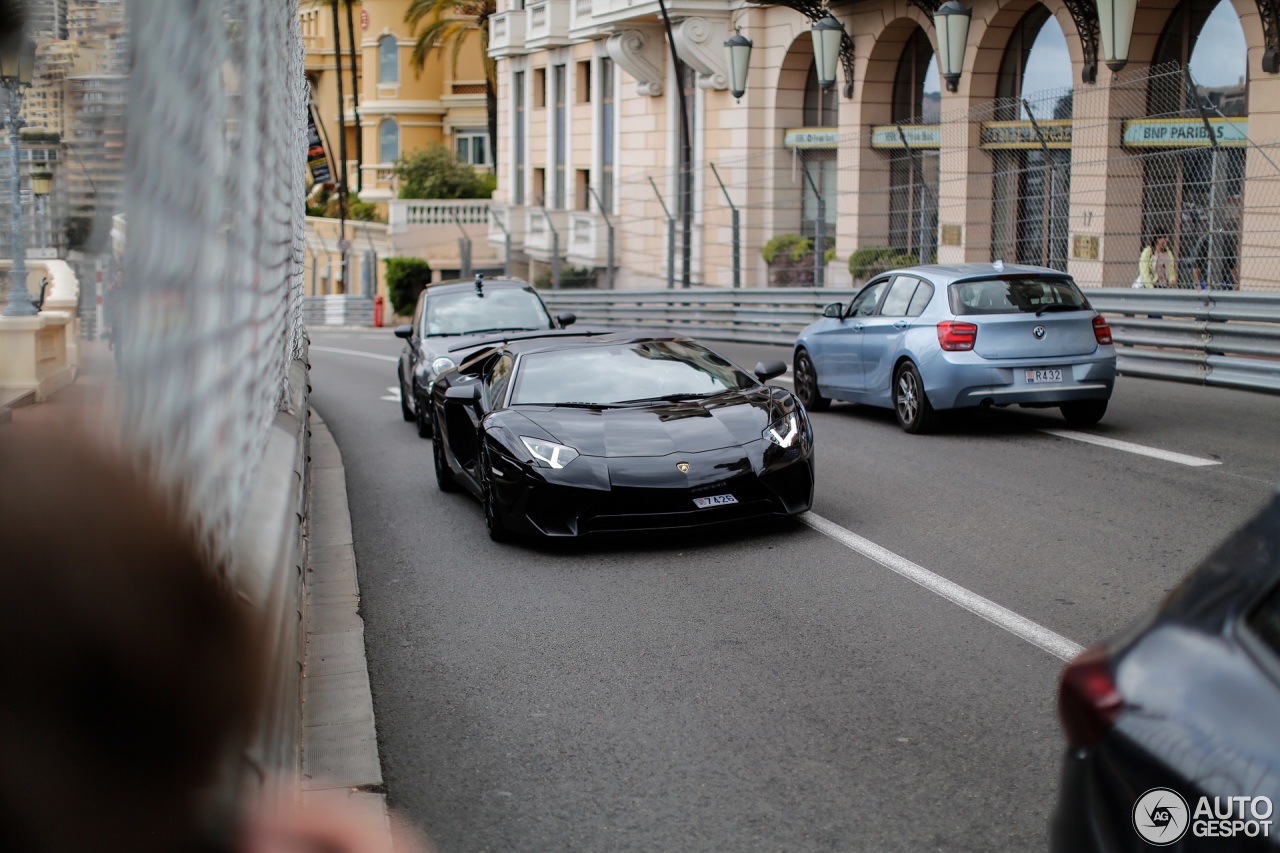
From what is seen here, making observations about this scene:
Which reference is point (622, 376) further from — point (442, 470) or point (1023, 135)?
point (1023, 135)

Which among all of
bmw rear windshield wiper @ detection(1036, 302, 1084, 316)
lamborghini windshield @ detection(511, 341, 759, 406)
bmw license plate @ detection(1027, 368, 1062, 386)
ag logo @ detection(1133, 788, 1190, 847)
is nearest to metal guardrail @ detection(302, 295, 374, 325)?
bmw rear windshield wiper @ detection(1036, 302, 1084, 316)

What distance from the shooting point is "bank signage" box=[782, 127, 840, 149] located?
31578 millimetres

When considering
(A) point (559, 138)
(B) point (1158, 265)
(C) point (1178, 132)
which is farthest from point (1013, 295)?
(A) point (559, 138)

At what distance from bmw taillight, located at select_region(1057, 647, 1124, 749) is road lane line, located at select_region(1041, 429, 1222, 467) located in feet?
29.3

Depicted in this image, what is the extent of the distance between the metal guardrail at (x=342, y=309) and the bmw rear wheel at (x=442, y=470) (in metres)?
44.9

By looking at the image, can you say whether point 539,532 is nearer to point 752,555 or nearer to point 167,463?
point 752,555

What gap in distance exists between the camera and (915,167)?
28047mm

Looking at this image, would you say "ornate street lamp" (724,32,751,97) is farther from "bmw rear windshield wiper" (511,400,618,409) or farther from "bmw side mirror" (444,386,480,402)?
"bmw rear windshield wiper" (511,400,618,409)

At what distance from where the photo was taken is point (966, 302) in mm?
13203

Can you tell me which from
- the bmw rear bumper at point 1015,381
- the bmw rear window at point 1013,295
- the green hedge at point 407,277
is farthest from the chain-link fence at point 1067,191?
the green hedge at point 407,277

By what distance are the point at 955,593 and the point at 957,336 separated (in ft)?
19.7

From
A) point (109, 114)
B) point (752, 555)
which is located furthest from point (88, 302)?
point (752, 555)

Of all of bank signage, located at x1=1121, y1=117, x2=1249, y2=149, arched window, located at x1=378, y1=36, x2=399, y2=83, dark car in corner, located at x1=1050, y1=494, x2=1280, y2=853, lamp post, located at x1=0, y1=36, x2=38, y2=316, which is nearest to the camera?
Answer: lamp post, located at x1=0, y1=36, x2=38, y2=316

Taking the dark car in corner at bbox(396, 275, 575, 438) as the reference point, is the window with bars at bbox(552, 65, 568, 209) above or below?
above
